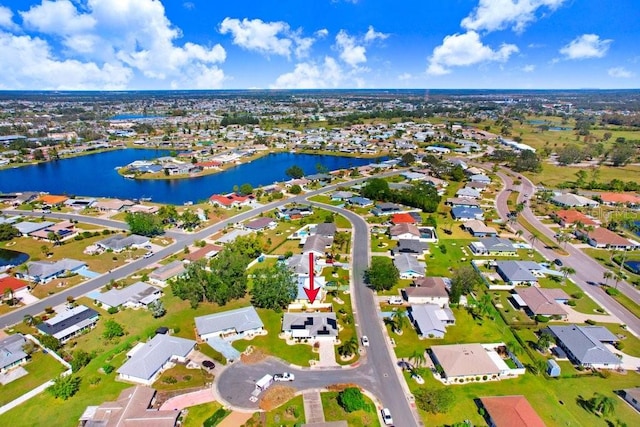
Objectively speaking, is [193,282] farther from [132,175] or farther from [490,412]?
[132,175]

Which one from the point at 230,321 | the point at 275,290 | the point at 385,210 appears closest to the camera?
the point at 230,321

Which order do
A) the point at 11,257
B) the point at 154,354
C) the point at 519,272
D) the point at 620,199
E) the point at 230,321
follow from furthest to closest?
the point at 620,199
the point at 11,257
the point at 519,272
the point at 230,321
the point at 154,354

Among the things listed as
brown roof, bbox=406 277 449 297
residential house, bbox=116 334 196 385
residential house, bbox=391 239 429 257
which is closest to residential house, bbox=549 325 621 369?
brown roof, bbox=406 277 449 297

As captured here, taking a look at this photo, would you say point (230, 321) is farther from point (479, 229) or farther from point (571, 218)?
point (571, 218)

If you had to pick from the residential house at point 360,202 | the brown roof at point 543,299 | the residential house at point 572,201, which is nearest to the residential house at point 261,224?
the residential house at point 360,202

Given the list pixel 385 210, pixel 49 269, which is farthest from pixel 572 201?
pixel 49 269

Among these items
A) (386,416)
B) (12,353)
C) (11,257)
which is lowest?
(386,416)

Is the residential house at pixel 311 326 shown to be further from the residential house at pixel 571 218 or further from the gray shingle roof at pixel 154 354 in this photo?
the residential house at pixel 571 218
